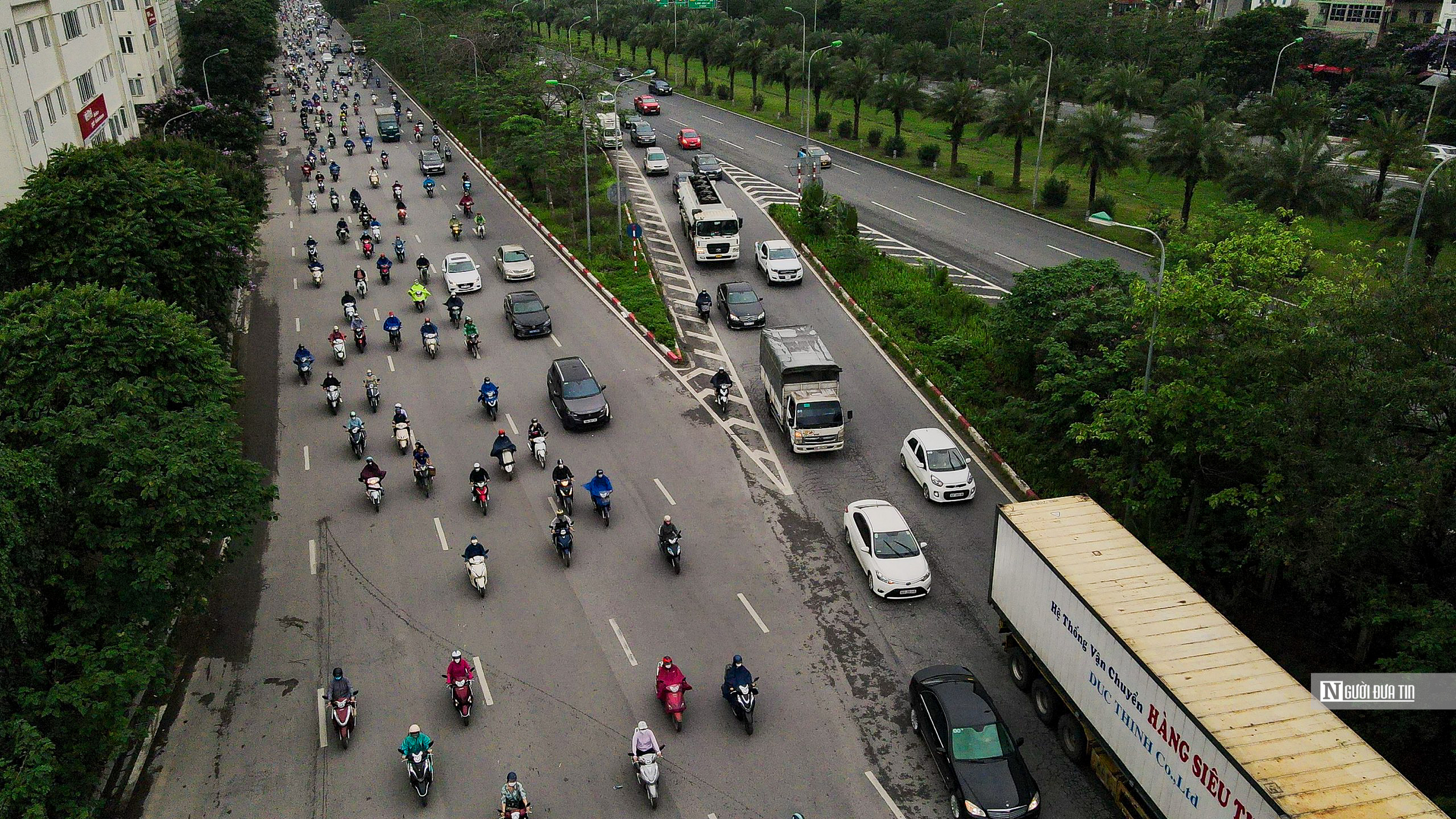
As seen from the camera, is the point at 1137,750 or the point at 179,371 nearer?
the point at 1137,750

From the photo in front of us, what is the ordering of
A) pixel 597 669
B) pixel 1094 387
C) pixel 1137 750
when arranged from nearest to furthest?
pixel 1137 750
pixel 597 669
pixel 1094 387

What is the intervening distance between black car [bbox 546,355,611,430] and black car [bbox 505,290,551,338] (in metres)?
5.85

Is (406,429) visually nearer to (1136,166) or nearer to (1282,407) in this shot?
(1282,407)

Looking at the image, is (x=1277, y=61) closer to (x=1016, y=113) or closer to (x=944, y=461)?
(x=1016, y=113)

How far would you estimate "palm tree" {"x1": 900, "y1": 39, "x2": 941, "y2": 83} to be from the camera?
2921 inches

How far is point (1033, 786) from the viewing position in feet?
60.8

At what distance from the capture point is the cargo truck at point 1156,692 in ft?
48.2

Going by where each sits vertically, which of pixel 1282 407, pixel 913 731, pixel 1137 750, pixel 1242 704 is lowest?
pixel 913 731

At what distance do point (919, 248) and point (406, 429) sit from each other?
2852 centimetres

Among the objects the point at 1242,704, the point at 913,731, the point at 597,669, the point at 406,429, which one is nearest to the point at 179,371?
the point at 406,429

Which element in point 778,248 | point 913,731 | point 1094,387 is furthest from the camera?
point 778,248

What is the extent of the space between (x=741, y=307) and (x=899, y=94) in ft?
100

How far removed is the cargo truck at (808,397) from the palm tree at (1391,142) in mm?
33323

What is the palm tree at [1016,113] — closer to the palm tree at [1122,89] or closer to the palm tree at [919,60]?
the palm tree at [1122,89]
